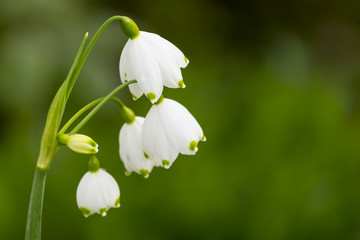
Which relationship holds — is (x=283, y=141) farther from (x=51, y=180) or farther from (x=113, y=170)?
(x=51, y=180)

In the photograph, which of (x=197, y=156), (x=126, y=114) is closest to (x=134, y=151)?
(x=126, y=114)

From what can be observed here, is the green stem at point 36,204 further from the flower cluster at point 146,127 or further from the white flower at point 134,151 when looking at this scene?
the white flower at point 134,151

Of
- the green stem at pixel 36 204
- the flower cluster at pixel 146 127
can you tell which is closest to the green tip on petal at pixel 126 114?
the flower cluster at pixel 146 127

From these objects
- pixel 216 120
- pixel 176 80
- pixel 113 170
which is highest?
pixel 176 80

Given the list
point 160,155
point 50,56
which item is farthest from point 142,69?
point 50,56

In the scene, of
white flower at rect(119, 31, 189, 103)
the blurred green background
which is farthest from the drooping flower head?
the blurred green background

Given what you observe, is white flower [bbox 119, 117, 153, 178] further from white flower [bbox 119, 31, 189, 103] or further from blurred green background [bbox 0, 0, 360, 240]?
blurred green background [bbox 0, 0, 360, 240]
